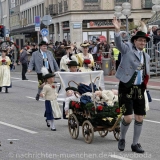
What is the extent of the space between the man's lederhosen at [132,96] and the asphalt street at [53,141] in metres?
0.68

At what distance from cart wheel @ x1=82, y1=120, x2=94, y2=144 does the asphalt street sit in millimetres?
110

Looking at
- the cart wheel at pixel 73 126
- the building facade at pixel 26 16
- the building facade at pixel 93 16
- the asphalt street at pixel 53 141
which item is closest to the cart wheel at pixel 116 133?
the asphalt street at pixel 53 141

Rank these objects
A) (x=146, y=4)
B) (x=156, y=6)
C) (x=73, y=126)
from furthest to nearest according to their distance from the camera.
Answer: (x=146, y=4) < (x=156, y=6) < (x=73, y=126)

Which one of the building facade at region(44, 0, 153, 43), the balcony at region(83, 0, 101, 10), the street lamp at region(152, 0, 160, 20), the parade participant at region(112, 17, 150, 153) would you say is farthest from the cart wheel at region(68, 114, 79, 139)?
the balcony at region(83, 0, 101, 10)

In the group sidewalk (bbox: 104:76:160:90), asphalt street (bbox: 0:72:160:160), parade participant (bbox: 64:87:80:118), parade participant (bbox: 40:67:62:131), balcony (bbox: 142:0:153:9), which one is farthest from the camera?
balcony (bbox: 142:0:153:9)

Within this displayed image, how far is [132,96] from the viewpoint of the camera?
10.1 m

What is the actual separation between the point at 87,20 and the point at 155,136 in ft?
157

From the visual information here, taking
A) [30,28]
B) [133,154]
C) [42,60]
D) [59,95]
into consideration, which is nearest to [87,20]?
[30,28]

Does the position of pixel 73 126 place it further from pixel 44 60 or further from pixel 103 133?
pixel 44 60

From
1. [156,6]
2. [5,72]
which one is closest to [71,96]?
[5,72]

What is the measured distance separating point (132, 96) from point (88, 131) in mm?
1494

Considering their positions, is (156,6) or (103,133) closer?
(103,133)

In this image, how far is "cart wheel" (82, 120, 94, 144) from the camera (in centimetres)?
1122

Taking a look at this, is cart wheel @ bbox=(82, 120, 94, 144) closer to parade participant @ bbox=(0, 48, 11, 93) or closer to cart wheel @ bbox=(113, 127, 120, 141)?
cart wheel @ bbox=(113, 127, 120, 141)
